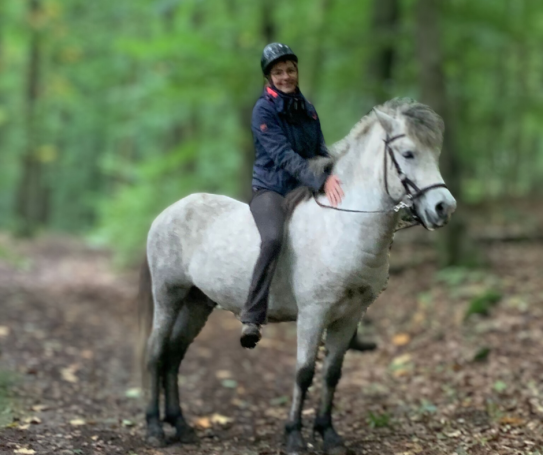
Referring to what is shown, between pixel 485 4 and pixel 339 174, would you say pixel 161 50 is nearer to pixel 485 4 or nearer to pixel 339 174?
pixel 485 4

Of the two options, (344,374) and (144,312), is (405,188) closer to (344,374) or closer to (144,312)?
(144,312)

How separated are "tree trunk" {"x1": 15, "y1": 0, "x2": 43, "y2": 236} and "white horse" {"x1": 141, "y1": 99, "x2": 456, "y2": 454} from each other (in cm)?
1468

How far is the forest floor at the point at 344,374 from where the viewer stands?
4.54 metres

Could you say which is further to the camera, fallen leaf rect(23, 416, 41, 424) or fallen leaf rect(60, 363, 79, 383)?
fallen leaf rect(60, 363, 79, 383)

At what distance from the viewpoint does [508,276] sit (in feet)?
29.6

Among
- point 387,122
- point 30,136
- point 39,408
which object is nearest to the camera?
point 387,122

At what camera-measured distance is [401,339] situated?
7652mm

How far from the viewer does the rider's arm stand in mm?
3893

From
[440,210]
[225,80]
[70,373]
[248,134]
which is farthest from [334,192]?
[248,134]

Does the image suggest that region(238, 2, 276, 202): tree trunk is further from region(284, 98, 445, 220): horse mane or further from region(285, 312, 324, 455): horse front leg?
region(285, 312, 324, 455): horse front leg

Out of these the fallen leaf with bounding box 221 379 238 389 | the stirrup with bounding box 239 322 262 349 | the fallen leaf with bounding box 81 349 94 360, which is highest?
the stirrup with bounding box 239 322 262 349

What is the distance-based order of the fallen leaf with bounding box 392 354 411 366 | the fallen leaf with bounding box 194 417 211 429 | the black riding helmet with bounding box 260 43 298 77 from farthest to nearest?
the fallen leaf with bounding box 392 354 411 366
the fallen leaf with bounding box 194 417 211 429
the black riding helmet with bounding box 260 43 298 77

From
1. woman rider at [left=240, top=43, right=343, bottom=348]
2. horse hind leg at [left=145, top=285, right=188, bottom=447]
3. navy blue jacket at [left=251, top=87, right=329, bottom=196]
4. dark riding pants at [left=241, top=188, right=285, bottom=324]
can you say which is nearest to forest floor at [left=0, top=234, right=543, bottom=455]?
horse hind leg at [left=145, top=285, right=188, bottom=447]

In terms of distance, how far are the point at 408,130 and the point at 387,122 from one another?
16cm
